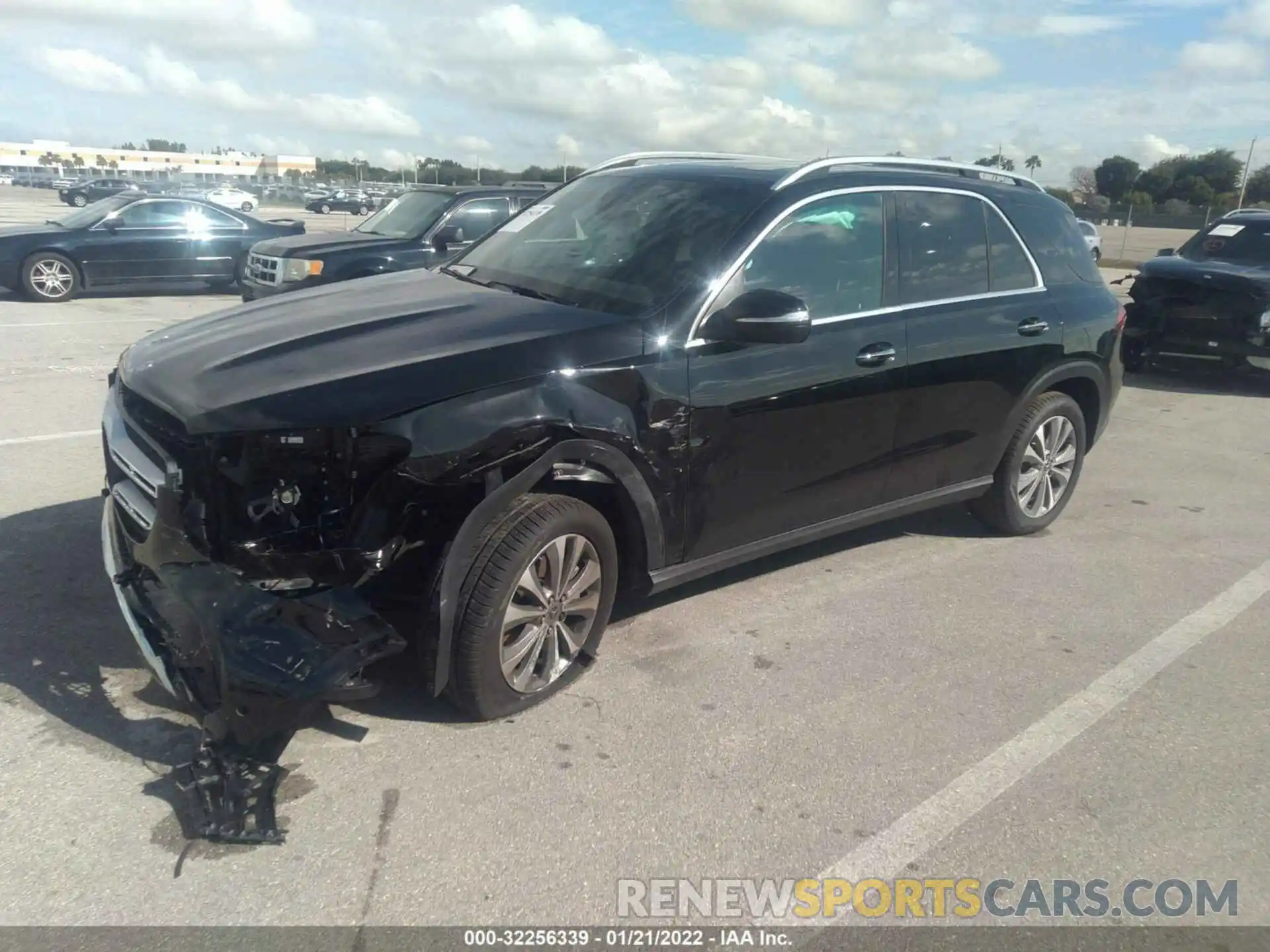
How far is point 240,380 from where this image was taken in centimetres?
322

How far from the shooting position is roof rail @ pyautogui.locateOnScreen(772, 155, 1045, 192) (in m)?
4.30

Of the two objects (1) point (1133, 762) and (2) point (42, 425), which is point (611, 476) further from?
(2) point (42, 425)

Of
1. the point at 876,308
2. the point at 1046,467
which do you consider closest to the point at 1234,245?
the point at 1046,467

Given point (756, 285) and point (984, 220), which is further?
point (984, 220)

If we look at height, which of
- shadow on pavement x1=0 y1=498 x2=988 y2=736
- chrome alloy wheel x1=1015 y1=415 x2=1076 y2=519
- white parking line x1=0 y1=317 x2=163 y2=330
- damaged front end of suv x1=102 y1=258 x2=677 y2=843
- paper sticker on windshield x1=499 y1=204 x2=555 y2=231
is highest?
paper sticker on windshield x1=499 y1=204 x2=555 y2=231

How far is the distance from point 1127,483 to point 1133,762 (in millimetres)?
3928

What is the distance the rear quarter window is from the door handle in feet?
4.42

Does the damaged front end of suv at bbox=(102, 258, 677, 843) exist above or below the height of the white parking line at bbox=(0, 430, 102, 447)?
above

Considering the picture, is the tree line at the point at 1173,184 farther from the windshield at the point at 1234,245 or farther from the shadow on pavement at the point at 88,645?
the shadow on pavement at the point at 88,645

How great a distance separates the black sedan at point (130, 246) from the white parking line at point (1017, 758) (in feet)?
41.9

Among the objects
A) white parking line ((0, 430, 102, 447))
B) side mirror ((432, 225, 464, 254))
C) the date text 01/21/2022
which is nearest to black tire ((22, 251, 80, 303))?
side mirror ((432, 225, 464, 254))

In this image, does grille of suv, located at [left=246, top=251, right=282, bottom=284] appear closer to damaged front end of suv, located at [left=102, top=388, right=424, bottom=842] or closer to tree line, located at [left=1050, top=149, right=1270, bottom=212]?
damaged front end of suv, located at [left=102, top=388, right=424, bottom=842]

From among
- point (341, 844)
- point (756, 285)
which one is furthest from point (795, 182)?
point (341, 844)

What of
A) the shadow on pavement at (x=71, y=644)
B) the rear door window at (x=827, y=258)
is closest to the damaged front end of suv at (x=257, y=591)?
the shadow on pavement at (x=71, y=644)
